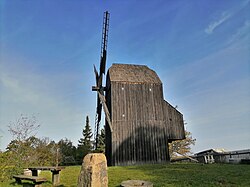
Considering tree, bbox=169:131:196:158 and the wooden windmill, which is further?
tree, bbox=169:131:196:158

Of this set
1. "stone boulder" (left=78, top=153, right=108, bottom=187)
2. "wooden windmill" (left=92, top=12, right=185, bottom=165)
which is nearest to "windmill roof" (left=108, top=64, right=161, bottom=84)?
"wooden windmill" (left=92, top=12, right=185, bottom=165)

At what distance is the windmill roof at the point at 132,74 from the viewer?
1881 cm

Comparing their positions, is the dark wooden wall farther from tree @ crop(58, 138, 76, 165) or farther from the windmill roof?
tree @ crop(58, 138, 76, 165)

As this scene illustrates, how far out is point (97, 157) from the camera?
5.85 meters

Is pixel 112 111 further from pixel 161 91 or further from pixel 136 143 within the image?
pixel 161 91

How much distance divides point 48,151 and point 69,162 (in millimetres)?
4507

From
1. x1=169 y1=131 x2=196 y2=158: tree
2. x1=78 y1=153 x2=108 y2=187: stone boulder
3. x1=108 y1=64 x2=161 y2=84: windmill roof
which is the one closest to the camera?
x1=78 y1=153 x2=108 y2=187: stone boulder

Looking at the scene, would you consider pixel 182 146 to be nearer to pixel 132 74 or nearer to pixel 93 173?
pixel 132 74

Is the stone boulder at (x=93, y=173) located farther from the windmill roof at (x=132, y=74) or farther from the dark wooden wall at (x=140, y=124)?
the windmill roof at (x=132, y=74)

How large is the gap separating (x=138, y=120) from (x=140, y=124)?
366mm

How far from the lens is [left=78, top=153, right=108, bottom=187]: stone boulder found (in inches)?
216

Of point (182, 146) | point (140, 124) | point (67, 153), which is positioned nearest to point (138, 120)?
point (140, 124)

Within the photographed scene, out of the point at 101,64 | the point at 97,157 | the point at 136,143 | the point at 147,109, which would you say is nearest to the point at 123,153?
the point at 136,143

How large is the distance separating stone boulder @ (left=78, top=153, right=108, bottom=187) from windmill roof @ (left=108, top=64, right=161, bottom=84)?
507 inches
